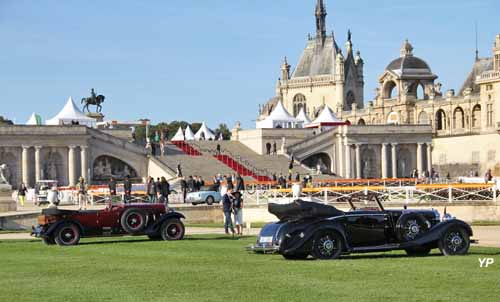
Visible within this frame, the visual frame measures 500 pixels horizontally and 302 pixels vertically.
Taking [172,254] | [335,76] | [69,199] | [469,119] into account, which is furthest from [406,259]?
[335,76]

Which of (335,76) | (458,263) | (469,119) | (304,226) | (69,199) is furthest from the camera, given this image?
(335,76)

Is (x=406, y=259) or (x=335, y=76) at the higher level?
(x=335, y=76)

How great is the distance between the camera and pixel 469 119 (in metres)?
123

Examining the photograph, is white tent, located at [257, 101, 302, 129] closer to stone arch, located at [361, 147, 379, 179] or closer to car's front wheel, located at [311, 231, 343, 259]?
stone arch, located at [361, 147, 379, 179]

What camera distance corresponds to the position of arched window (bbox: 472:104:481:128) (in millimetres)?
122125

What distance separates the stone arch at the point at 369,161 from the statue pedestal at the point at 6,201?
48893 mm

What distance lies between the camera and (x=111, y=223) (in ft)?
107

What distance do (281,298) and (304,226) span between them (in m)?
6.50

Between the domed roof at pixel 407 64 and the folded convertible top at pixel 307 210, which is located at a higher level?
the domed roof at pixel 407 64

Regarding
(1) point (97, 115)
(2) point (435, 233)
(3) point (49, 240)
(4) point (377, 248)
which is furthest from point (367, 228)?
(1) point (97, 115)

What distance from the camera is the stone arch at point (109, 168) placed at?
89625mm

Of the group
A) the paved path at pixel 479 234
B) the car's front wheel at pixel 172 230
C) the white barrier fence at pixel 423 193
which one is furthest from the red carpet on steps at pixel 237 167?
the car's front wheel at pixel 172 230

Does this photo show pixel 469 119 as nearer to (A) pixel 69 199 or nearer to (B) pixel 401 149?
(B) pixel 401 149

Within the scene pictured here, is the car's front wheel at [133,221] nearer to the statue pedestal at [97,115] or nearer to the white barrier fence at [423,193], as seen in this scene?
the white barrier fence at [423,193]
